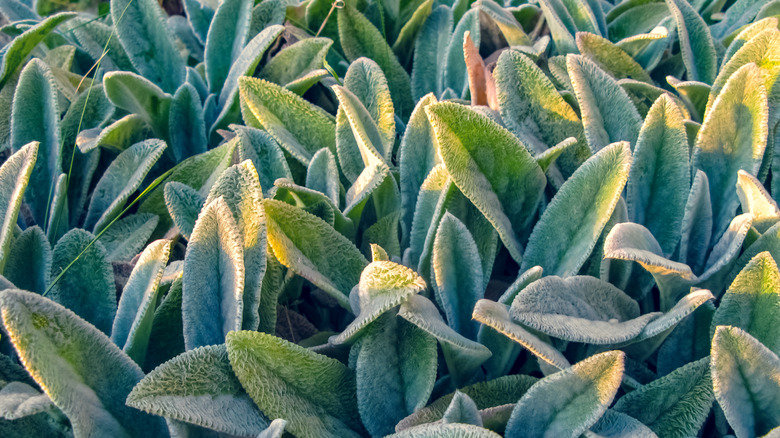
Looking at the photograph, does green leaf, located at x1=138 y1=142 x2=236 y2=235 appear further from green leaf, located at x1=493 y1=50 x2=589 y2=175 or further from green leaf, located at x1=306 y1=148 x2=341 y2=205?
green leaf, located at x1=493 y1=50 x2=589 y2=175

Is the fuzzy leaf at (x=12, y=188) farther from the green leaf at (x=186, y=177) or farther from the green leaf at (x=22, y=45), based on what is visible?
the green leaf at (x=22, y=45)

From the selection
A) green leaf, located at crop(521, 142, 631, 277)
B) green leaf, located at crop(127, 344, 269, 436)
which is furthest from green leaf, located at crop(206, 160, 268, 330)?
green leaf, located at crop(521, 142, 631, 277)

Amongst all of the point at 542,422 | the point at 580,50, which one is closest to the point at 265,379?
the point at 542,422

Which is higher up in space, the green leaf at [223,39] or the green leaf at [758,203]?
the green leaf at [223,39]

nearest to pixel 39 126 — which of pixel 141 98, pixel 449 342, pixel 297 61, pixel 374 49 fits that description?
pixel 141 98

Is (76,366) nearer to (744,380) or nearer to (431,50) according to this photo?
(744,380)

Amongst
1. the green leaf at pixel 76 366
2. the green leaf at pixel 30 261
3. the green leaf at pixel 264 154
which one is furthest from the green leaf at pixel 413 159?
the green leaf at pixel 30 261

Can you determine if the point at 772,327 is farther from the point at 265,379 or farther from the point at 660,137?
the point at 265,379
